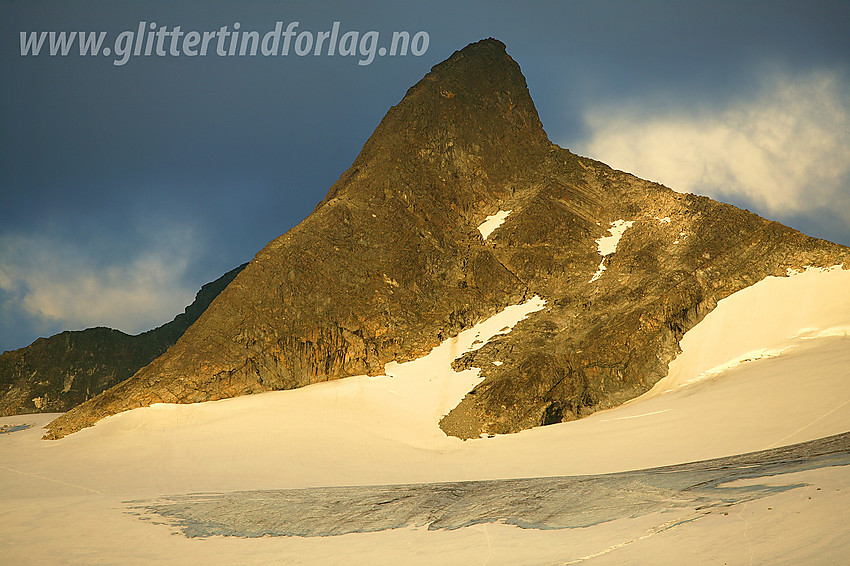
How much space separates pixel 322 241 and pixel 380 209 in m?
4.78

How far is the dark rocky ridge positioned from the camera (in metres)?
48.4

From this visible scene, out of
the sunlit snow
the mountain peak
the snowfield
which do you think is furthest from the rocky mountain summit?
the snowfield

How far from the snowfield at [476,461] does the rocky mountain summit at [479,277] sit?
117 cm

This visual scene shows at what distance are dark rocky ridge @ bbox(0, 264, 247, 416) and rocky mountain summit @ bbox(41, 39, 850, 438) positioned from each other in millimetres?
22969

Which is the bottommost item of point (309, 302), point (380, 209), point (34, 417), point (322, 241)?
point (34, 417)

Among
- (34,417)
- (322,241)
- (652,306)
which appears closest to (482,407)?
(652,306)

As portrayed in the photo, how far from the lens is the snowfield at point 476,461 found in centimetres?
780

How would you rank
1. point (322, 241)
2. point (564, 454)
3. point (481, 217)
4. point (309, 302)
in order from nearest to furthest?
point (564, 454), point (309, 302), point (322, 241), point (481, 217)

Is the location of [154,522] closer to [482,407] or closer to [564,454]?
[564,454]

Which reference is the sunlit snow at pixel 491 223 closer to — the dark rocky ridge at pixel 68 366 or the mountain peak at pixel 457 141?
the mountain peak at pixel 457 141

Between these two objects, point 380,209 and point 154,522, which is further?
point 380,209

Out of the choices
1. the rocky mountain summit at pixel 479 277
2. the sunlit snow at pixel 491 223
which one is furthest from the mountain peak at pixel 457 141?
the sunlit snow at pixel 491 223

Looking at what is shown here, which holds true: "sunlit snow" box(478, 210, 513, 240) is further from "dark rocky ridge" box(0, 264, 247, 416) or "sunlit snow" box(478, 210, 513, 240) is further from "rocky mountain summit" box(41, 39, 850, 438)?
"dark rocky ridge" box(0, 264, 247, 416)

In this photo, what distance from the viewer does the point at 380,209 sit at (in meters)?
38.5
